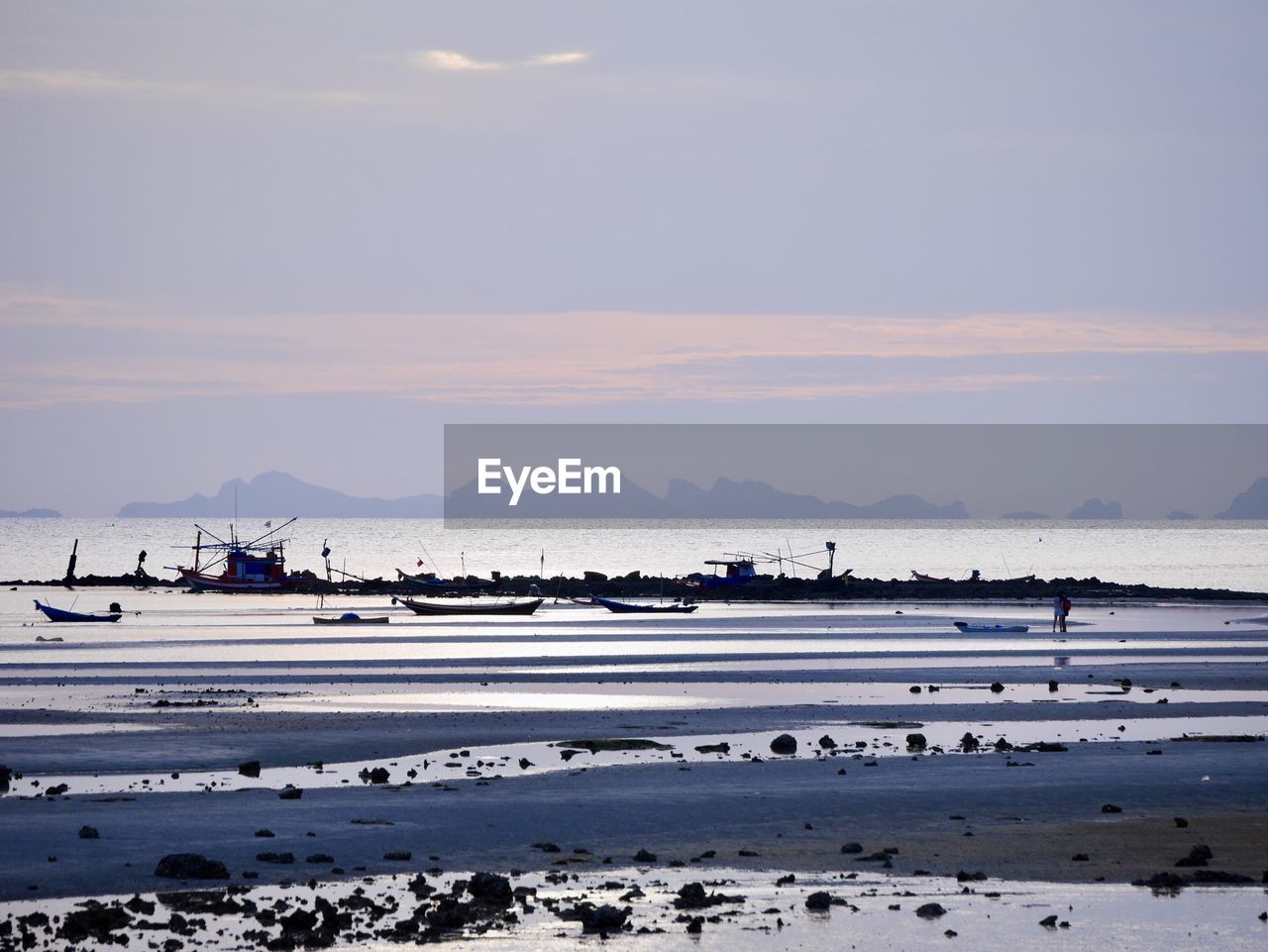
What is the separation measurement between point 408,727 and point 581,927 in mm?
19253

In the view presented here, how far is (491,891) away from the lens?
17.0 meters

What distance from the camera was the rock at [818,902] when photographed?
16.8m

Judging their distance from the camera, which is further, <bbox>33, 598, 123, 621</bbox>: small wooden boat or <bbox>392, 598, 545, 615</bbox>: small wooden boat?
<bbox>392, 598, 545, 615</bbox>: small wooden boat

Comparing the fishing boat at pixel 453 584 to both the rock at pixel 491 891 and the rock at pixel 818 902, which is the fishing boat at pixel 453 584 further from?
the rock at pixel 818 902

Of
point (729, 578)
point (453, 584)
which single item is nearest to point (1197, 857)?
point (729, 578)

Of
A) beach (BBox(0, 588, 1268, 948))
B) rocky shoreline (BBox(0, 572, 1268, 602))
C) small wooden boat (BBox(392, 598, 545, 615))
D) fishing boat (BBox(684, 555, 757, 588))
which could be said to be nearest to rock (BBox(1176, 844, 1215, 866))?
beach (BBox(0, 588, 1268, 948))

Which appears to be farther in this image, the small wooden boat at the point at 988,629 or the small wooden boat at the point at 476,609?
the small wooden boat at the point at 476,609

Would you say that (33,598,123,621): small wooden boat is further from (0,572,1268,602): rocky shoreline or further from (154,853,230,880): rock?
(154,853,230,880): rock

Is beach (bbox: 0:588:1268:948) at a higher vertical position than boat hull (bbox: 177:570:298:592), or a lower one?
lower

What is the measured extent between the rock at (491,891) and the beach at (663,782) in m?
0.35

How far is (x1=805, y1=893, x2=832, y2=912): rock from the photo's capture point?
1684cm

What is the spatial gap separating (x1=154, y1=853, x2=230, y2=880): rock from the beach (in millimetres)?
156

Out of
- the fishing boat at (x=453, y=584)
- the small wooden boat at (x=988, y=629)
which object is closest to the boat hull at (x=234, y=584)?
the fishing boat at (x=453, y=584)

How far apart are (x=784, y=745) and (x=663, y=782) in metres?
4.73
